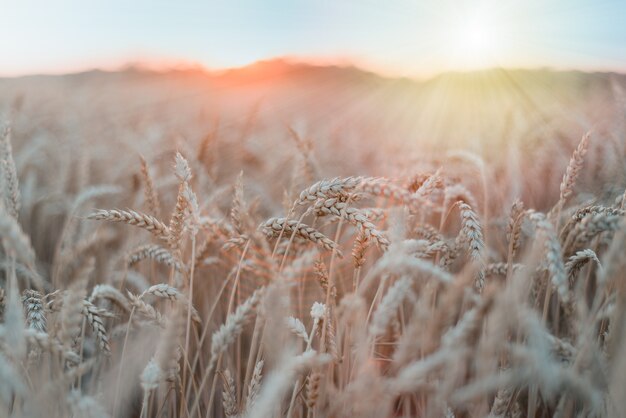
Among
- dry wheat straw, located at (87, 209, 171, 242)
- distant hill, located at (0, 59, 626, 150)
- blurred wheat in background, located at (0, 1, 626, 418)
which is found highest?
distant hill, located at (0, 59, 626, 150)

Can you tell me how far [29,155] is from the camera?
3143mm

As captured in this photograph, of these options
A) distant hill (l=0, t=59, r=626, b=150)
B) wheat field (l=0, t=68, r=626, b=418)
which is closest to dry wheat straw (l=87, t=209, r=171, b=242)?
wheat field (l=0, t=68, r=626, b=418)

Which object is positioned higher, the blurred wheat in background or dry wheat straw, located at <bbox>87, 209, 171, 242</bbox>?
dry wheat straw, located at <bbox>87, 209, 171, 242</bbox>

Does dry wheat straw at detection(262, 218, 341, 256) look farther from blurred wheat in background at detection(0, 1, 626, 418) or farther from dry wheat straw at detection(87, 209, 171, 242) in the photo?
dry wheat straw at detection(87, 209, 171, 242)

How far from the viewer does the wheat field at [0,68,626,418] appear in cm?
95

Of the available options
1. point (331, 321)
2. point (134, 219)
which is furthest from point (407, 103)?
point (134, 219)

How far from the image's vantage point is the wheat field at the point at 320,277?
953mm

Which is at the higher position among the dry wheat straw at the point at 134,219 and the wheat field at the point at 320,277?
the dry wheat straw at the point at 134,219

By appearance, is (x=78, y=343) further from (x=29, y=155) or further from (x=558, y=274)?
(x=29, y=155)

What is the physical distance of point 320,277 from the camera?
1.26m

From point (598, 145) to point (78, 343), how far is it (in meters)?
3.35

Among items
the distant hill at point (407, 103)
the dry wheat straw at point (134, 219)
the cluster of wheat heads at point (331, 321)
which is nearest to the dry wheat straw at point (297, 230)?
the cluster of wheat heads at point (331, 321)

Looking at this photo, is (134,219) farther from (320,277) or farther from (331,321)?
(331,321)

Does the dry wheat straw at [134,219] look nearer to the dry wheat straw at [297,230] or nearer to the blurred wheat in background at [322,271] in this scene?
the blurred wheat in background at [322,271]
